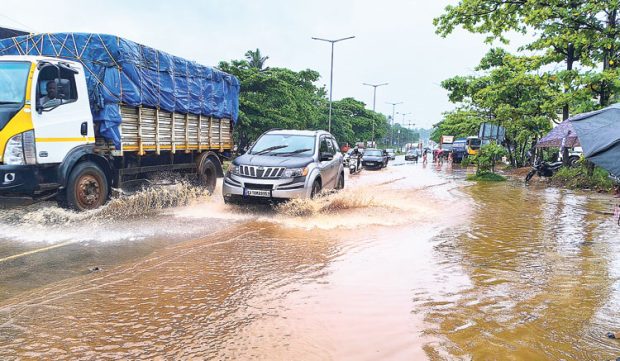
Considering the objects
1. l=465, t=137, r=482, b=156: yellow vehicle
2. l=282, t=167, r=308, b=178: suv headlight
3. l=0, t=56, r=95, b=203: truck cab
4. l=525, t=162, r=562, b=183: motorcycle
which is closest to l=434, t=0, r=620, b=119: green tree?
l=525, t=162, r=562, b=183: motorcycle

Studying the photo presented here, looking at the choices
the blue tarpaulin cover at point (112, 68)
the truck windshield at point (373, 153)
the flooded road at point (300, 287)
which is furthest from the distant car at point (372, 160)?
the blue tarpaulin cover at point (112, 68)

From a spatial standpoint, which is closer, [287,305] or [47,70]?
[287,305]

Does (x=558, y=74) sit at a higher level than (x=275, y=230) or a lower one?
higher

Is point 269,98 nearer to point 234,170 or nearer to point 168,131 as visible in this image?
point 168,131

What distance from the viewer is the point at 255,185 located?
884cm

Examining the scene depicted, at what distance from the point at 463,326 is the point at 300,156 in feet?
20.4

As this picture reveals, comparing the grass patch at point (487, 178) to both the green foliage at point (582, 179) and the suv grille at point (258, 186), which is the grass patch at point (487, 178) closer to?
the green foliage at point (582, 179)

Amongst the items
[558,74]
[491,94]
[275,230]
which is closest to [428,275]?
[275,230]

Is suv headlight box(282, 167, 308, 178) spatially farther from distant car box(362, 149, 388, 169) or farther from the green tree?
distant car box(362, 149, 388, 169)

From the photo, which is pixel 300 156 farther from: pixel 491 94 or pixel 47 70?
pixel 491 94

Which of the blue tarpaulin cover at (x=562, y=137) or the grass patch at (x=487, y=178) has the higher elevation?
the blue tarpaulin cover at (x=562, y=137)

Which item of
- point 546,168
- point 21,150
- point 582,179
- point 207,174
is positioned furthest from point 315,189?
point 546,168

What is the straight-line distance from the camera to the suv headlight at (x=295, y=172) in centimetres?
884

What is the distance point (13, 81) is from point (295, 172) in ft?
16.2
